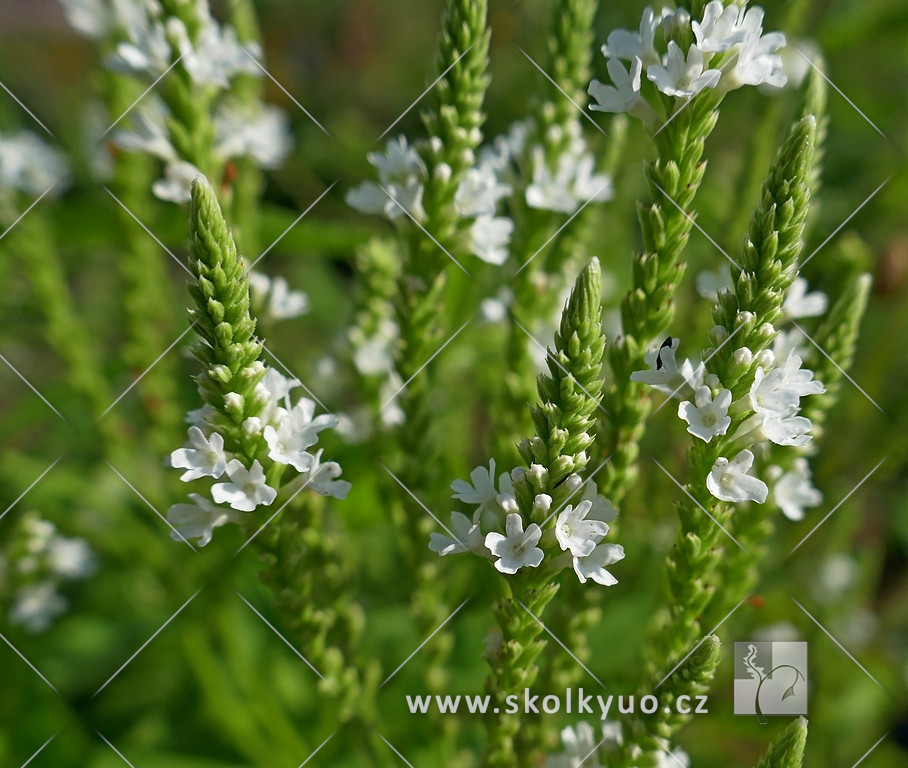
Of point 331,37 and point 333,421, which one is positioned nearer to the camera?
point 333,421

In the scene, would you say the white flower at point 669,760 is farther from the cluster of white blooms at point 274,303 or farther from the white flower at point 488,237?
the cluster of white blooms at point 274,303

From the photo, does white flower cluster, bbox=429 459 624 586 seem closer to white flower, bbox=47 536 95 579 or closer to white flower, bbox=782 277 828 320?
white flower, bbox=782 277 828 320

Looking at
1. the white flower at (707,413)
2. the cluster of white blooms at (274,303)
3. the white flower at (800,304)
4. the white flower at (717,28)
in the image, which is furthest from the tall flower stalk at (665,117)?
the cluster of white blooms at (274,303)

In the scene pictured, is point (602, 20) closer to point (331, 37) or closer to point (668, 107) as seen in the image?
point (331, 37)

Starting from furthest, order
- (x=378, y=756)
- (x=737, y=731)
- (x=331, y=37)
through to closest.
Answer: (x=331, y=37) → (x=737, y=731) → (x=378, y=756)

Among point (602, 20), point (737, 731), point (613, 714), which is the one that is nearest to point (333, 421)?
point (613, 714)

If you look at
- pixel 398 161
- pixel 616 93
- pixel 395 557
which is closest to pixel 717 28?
pixel 616 93

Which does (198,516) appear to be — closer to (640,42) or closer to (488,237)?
(488,237)
